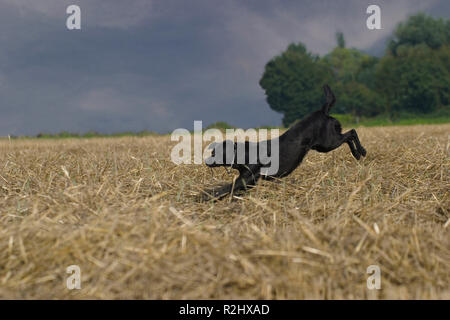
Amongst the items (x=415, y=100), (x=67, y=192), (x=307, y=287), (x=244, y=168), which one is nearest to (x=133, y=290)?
(x=307, y=287)

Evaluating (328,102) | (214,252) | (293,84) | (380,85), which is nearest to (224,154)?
(328,102)

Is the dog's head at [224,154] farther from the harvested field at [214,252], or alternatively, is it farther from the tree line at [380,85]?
the tree line at [380,85]

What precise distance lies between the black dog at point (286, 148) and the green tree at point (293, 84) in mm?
39235

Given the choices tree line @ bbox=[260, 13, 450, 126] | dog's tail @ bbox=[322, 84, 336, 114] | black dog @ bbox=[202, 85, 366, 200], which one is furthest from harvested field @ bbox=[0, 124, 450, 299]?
tree line @ bbox=[260, 13, 450, 126]

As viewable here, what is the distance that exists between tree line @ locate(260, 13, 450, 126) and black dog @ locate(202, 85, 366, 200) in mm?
39235

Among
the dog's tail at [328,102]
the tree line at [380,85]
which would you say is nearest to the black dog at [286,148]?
the dog's tail at [328,102]

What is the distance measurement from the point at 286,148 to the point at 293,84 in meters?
40.5

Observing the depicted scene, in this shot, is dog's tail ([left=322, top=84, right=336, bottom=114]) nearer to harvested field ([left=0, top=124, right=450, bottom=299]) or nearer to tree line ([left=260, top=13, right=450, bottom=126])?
harvested field ([left=0, top=124, right=450, bottom=299])

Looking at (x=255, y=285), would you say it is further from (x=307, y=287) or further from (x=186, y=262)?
(x=186, y=262)

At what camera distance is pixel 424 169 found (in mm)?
5449

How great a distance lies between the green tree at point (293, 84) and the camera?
43.2m

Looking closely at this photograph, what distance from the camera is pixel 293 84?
142ft
